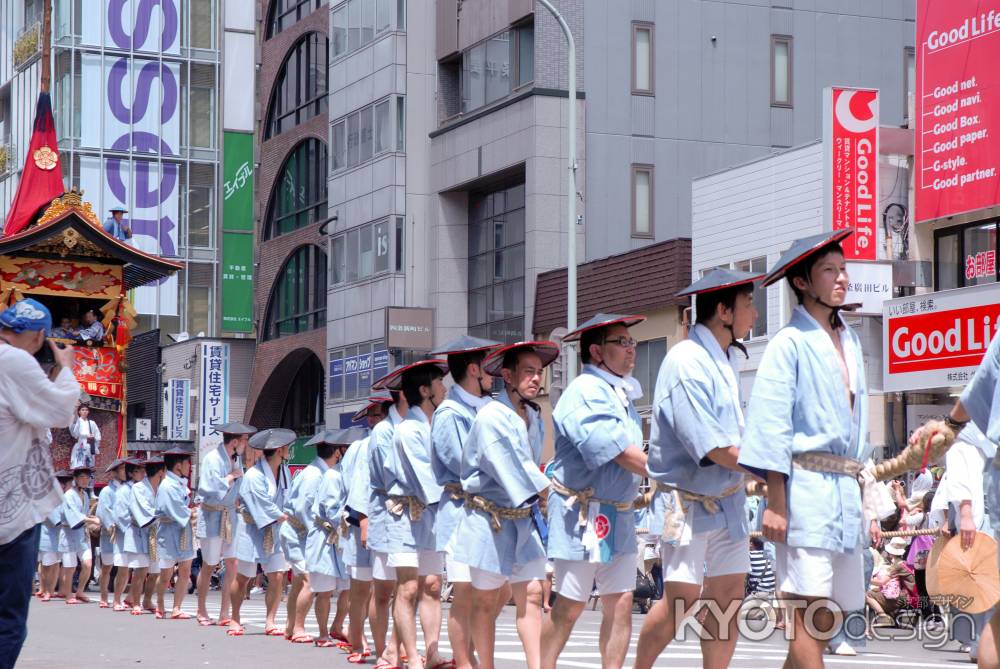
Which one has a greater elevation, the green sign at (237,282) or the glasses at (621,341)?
the green sign at (237,282)

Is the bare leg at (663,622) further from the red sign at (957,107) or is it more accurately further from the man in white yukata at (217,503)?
the red sign at (957,107)

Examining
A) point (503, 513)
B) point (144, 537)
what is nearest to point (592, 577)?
point (503, 513)

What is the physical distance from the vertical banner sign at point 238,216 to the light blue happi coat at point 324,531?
135 ft

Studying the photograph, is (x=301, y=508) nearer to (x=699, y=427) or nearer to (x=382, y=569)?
(x=382, y=569)

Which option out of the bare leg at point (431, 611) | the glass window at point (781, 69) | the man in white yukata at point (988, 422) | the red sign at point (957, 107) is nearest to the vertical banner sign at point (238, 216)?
the glass window at point (781, 69)

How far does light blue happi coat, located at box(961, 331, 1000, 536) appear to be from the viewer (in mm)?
7320

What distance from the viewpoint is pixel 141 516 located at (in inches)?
840

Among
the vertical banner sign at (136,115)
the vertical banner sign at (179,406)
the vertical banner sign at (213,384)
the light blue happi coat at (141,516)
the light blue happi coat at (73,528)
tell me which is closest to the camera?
the light blue happi coat at (141,516)

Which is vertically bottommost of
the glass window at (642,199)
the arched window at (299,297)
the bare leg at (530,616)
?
the bare leg at (530,616)

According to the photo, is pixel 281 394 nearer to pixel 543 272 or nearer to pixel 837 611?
pixel 543 272

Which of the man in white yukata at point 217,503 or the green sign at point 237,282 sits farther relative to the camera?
the green sign at point 237,282

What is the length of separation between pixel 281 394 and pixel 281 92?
9475 millimetres

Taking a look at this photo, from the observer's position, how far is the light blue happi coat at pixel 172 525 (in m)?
20.6

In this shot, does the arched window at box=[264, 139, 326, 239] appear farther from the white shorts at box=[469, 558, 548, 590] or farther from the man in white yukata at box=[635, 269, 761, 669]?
the man in white yukata at box=[635, 269, 761, 669]
